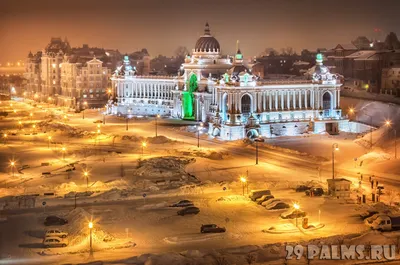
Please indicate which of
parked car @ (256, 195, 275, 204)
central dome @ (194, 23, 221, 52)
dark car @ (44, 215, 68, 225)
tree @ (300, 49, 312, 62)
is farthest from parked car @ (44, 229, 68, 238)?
tree @ (300, 49, 312, 62)

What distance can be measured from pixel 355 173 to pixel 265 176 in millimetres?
6613

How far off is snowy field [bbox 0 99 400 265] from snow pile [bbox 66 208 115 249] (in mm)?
55

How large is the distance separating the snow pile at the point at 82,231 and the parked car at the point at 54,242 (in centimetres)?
34

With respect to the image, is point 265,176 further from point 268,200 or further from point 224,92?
point 224,92

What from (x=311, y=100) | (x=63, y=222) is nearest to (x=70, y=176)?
(x=63, y=222)

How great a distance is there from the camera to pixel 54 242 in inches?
1196

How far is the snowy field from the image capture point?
30078 millimetres

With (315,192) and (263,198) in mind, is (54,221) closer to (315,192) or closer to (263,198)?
(263,198)

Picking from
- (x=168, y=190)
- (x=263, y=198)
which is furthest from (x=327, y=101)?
(x=263, y=198)

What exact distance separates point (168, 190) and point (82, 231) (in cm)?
1024

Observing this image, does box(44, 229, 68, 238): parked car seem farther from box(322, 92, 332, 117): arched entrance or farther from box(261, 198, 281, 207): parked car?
box(322, 92, 332, 117): arched entrance

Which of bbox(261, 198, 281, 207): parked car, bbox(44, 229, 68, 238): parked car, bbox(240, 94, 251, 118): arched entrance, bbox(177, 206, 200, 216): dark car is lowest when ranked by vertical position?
bbox(44, 229, 68, 238): parked car

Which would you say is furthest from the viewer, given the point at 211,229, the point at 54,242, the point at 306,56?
Answer: the point at 306,56

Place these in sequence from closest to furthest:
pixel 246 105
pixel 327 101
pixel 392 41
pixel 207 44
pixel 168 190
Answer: pixel 168 190 → pixel 246 105 → pixel 327 101 → pixel 207 44 → pixel 392 41
